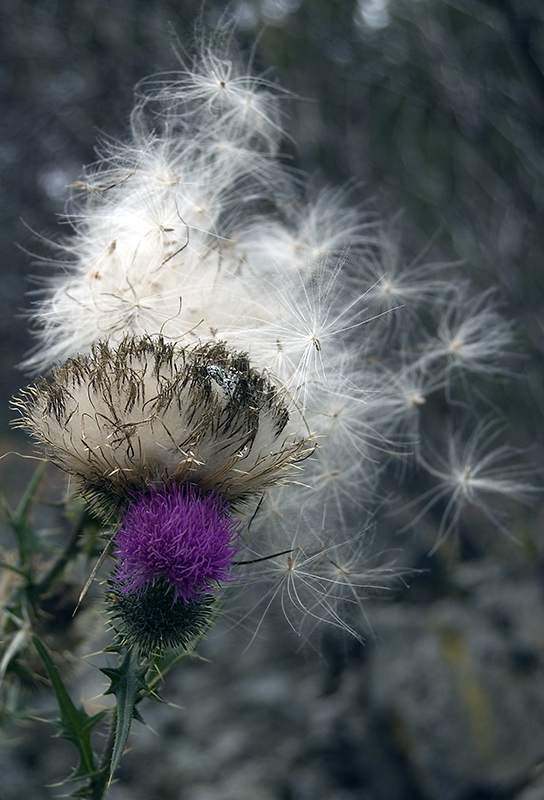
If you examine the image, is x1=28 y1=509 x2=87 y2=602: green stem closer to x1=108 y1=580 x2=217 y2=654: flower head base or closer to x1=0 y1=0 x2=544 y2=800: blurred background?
x1=108 y1=580 x2=217 y2=654: flower head base

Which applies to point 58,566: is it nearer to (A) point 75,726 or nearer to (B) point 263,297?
(A) point 75,726

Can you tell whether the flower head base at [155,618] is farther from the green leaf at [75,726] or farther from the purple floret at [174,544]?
the green leaf at [75,726]

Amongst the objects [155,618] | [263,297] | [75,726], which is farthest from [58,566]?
[263,297]

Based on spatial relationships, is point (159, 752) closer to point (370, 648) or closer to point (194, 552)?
point (370, 648)

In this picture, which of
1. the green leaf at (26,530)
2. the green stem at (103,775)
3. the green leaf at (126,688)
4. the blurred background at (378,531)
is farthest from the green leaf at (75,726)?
the blurred background at (378,531)

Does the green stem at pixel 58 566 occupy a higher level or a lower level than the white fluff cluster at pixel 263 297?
lower

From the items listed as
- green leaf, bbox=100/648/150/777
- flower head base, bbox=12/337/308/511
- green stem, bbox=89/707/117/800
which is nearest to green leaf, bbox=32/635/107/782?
green stem, bbox=89/707/117/800
